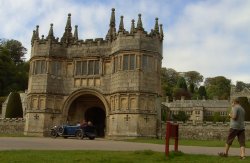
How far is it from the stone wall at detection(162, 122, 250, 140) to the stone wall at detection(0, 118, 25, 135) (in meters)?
14.8

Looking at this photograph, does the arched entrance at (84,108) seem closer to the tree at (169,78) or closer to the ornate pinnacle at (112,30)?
the ornate pinnacle at (112,30)

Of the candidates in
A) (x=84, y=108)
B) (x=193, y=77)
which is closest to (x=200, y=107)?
(x=193, y=77)

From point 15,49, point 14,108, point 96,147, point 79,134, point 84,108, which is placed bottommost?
point 96,147

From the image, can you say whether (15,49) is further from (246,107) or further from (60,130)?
(60,130)

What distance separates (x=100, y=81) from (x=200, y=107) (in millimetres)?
60680

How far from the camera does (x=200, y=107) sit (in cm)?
9194

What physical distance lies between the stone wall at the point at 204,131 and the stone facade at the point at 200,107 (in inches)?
2245

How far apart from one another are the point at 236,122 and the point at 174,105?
8314 cm

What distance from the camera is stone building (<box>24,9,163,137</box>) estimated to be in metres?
32.3

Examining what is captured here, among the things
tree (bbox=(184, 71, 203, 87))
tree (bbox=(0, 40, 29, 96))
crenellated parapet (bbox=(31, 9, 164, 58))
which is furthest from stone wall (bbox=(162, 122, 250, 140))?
tree (bbox=(184, 71, 203, 87))

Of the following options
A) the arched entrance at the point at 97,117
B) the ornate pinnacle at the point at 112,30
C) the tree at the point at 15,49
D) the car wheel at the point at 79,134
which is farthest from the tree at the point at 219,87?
the car wheel at the point at 79,134

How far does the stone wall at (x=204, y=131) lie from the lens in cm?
3341

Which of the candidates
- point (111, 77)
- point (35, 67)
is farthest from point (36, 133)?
point (111, 77)

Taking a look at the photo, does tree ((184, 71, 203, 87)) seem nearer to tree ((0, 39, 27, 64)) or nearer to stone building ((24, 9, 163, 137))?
tree ((0, 39, 27, 64))
